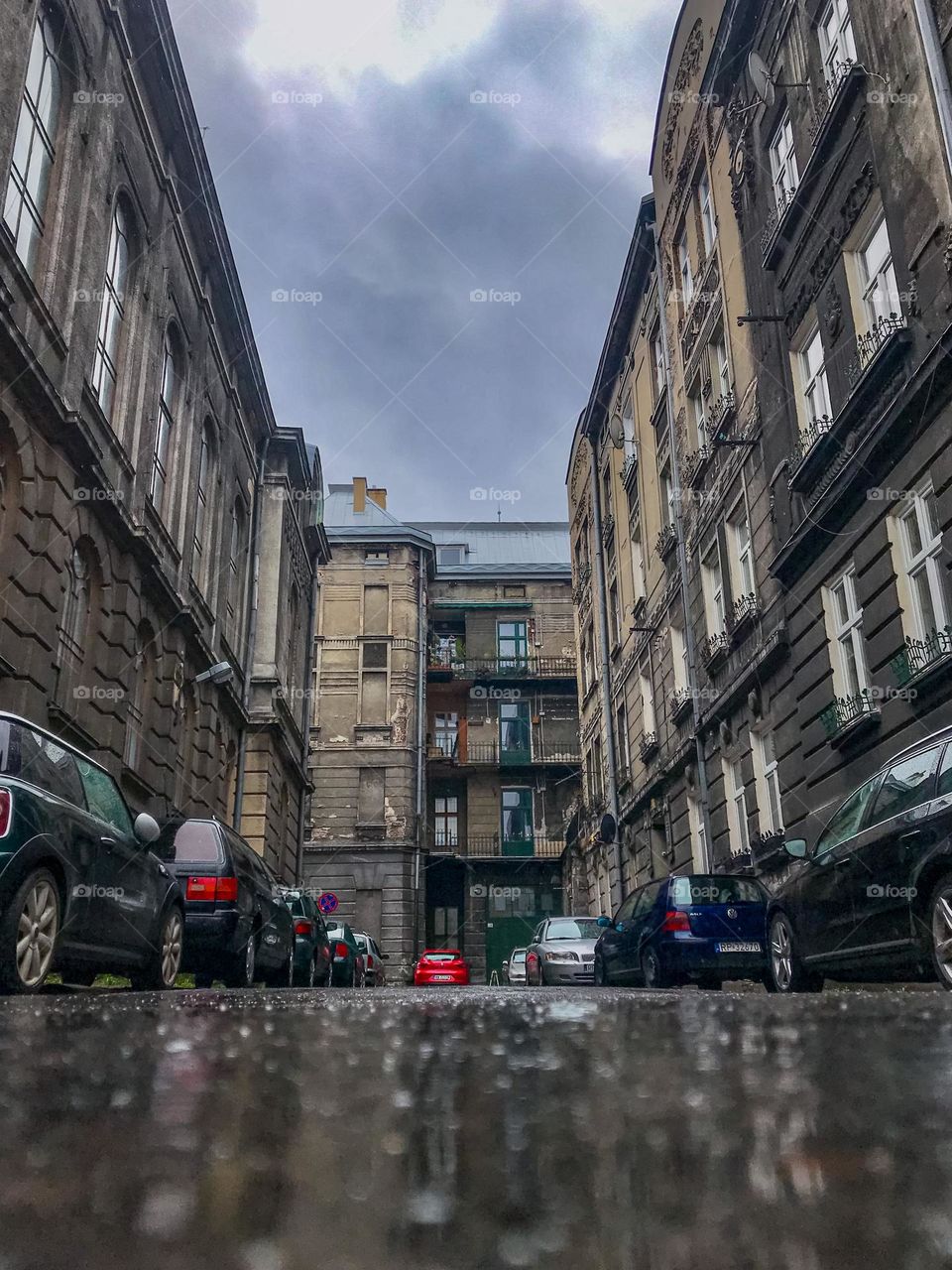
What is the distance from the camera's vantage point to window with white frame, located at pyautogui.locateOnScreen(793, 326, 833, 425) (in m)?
17.0

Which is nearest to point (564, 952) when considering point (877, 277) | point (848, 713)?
point (848, 713)

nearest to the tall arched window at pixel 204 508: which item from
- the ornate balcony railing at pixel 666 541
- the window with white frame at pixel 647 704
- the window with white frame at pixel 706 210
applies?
the ornate balcony railing at pixel 666 541

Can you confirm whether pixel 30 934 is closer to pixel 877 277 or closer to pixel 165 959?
pixel 165 959

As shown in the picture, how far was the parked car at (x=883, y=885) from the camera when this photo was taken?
7348 millimetres

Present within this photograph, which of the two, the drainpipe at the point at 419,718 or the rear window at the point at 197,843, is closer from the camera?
the rear window at the point at 197,843

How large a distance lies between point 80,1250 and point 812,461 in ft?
54.2

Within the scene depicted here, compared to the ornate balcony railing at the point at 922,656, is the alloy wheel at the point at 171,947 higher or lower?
lower

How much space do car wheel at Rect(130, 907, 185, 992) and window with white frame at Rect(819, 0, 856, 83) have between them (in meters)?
14.4

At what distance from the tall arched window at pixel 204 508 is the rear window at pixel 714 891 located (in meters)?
15.8

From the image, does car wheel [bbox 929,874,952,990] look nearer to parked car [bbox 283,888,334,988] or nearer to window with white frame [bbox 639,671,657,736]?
parked car [bbox 283,888,334,988]

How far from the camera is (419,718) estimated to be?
47.2 meters

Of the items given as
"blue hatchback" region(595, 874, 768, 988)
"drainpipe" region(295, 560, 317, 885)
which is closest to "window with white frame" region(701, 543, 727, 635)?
"blue hatchback" region(595, 874, 768, 988)

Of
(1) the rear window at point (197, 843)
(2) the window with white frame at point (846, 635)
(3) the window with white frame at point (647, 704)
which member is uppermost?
(3) the window with white frame at point (647, 704)

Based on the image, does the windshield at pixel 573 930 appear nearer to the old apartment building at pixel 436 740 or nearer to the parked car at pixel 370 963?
the parked car at pixel 370 963
